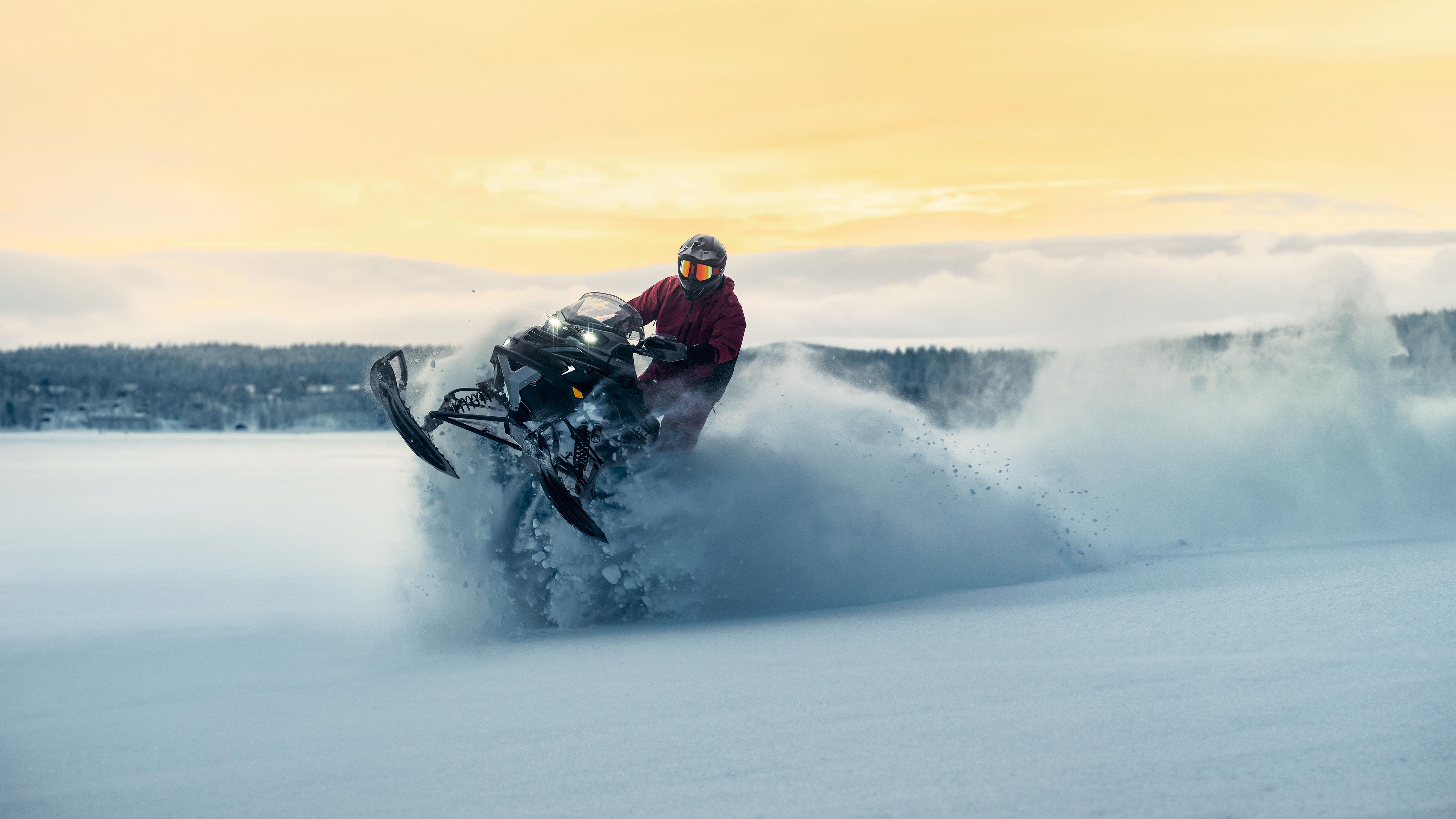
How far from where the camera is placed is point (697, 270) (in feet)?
30.7

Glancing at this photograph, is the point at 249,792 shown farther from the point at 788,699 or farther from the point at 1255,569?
the point at 1255,569

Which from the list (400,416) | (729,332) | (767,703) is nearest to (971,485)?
(729,332)

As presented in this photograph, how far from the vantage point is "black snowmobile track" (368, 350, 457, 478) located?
807cm

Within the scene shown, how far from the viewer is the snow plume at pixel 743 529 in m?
9.77

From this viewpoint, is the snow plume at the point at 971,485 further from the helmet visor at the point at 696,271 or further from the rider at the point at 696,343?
the helmet visor at the point at 696,271

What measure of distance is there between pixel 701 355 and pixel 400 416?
250 cm

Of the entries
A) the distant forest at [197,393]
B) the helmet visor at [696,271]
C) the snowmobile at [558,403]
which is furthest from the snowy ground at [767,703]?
the distant forest at [197,393]

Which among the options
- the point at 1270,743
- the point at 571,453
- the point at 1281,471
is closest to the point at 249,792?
the point at 571,453

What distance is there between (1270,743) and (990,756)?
154 cm

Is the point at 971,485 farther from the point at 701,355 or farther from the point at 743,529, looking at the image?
the point at 701,355

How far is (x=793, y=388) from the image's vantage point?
12750 mm

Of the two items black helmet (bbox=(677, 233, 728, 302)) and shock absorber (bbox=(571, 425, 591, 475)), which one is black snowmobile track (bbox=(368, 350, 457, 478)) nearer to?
shock absorber (bbox=(571, 425, 591, 475))

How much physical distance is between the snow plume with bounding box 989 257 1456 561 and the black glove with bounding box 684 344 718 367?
705 cm

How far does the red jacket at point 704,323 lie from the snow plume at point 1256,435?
6.77 meters
